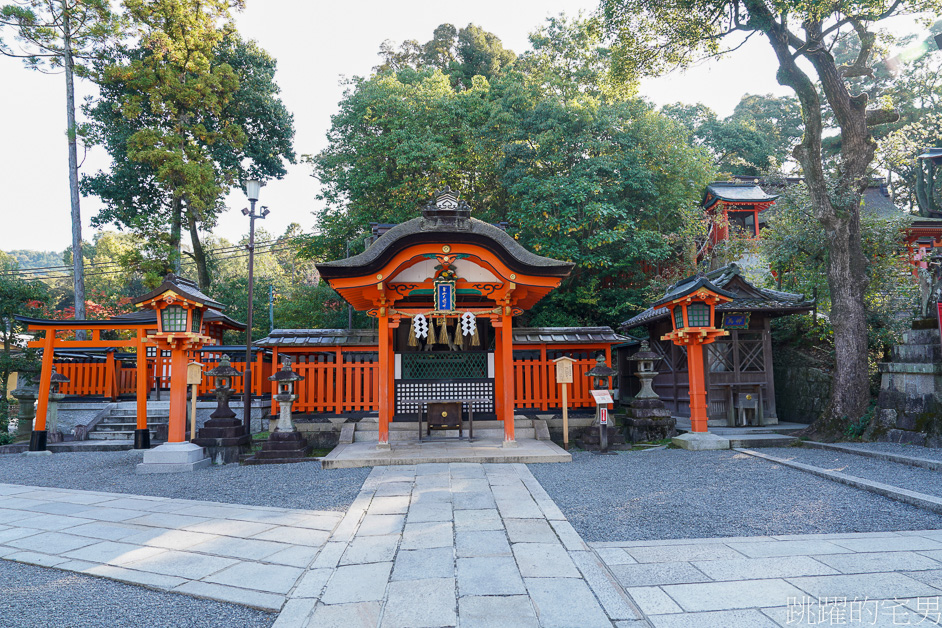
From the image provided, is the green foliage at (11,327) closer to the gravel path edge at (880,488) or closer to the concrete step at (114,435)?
the concrete step at (114,435)

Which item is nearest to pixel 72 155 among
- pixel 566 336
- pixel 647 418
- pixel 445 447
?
pixel 445 447

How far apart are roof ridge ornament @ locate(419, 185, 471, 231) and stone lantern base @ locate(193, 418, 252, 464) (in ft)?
16.6

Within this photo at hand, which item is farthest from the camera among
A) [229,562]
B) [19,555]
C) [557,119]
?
[557,119]

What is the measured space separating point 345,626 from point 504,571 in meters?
1.13

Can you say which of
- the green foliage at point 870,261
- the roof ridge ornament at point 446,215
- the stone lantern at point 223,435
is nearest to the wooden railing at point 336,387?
the stone lantern at point 223,435

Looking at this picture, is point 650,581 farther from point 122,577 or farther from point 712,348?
point 712,348

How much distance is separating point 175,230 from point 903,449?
20.0m

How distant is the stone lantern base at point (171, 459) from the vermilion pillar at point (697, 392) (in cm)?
867

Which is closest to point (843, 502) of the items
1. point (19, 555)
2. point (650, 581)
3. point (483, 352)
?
point (650, 581)

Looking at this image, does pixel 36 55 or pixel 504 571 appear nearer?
pixel 504 571

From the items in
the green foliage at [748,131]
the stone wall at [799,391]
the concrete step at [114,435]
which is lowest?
the concrete step at [114,435]

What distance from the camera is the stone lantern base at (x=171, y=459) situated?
25.1 feet

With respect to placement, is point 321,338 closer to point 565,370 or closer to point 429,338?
point 429,338

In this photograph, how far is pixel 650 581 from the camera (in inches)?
121
